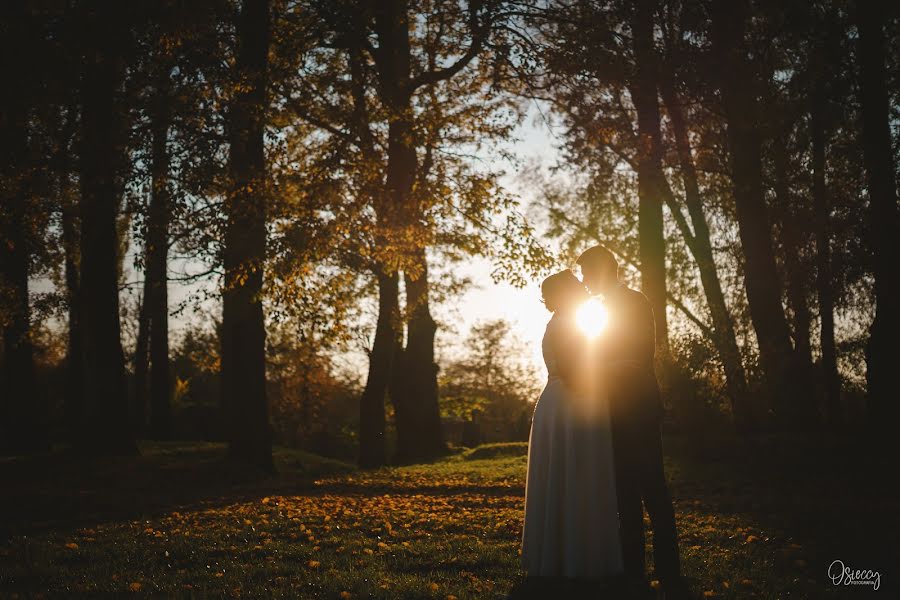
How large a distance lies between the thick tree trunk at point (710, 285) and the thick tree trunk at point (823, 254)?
2.64m

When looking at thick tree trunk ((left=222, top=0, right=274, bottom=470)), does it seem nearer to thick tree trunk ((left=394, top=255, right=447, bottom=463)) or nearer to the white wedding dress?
thick tree trunk ((left=394, top=255, right=447, bottom=463))

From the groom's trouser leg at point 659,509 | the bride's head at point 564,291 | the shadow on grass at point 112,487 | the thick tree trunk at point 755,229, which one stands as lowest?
the shadow on grass at point 112,487

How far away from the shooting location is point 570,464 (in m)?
5.75

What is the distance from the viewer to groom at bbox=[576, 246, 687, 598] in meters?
5.67

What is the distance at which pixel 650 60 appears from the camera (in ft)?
46.5

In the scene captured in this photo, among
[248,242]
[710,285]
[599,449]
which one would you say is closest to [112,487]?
[248,242]

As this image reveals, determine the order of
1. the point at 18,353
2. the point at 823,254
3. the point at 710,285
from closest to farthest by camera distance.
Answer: the point at 823,254 → the point at 18,353 → the point at 710,285

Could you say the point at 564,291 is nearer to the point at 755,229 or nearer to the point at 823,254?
the point at 755,229

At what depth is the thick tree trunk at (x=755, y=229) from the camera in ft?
51.7

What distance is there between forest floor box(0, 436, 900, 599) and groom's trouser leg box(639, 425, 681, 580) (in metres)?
0.33

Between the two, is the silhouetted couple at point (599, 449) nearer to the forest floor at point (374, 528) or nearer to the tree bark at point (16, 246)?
the forest floor at point (374, 528)

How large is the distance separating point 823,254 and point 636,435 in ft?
62.8

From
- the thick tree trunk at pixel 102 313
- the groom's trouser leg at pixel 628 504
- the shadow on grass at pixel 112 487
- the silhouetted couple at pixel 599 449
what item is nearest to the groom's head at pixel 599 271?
the silhouetted couple at pixel 599 449

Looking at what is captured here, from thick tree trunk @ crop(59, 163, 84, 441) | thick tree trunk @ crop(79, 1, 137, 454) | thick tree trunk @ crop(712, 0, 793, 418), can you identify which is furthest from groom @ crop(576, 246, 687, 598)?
thick tree trunk @ crop(59, 163, 84, 441)
